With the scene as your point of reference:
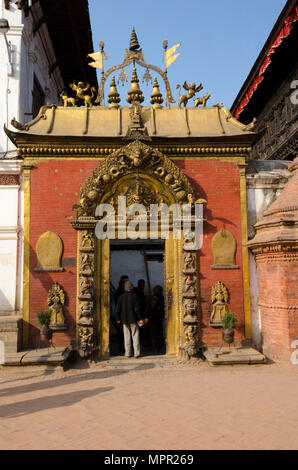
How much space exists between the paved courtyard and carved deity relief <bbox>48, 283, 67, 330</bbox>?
102cm

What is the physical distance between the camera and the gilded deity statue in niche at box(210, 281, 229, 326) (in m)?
8.85

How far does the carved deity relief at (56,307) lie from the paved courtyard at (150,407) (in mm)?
1016

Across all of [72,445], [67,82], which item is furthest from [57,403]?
[67,82]

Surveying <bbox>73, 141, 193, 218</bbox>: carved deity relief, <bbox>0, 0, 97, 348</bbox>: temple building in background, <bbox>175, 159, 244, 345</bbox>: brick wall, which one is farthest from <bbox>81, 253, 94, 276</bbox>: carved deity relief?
<bbox>175, 159, 244, 345</bbox>: brick wall

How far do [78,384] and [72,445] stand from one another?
2578mm

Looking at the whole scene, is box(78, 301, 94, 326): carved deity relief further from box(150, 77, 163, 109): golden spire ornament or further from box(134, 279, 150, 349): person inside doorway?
box(150, 77, 163, 109): golden spire ornament

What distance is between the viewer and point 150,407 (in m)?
5.74

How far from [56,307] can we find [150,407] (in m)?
3.70

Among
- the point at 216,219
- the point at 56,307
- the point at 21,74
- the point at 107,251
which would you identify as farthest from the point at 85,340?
the point at 21,74

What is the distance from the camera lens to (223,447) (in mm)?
4371

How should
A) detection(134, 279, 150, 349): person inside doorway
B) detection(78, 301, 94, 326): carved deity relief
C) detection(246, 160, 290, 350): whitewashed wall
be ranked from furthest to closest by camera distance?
detection(134, 279, 150, 349): person inside doorway < detection(246, 160, 290, 350): whitewashed wall < detection(78, 301, 94, 326): carved deity relief
